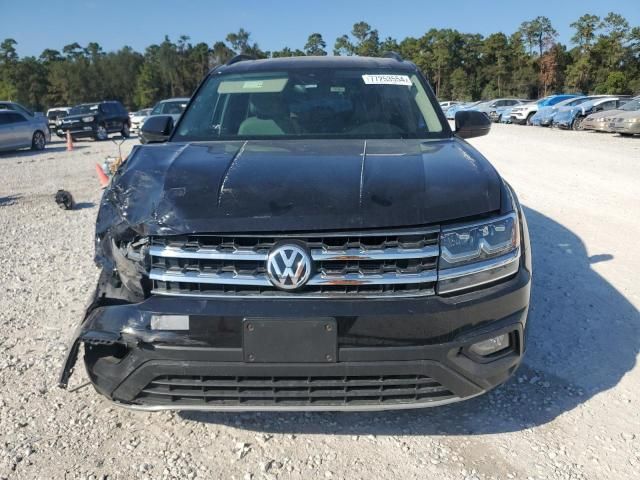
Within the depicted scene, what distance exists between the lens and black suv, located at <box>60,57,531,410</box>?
220cm

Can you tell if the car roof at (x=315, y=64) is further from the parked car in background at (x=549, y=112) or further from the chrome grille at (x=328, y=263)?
the parked car in background at (x=549, y=112)

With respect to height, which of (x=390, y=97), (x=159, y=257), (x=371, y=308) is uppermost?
(x=390, y=97)

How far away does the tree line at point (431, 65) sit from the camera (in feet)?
162

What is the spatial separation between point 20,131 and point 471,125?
19.4m

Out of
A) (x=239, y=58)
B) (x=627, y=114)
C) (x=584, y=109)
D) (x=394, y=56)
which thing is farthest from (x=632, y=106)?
(x=239, y=58)

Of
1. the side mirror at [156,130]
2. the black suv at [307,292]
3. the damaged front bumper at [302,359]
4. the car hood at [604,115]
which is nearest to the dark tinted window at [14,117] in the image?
the side mirror at [156,130]

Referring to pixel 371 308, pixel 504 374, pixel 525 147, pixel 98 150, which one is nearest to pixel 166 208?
pixel 371 308

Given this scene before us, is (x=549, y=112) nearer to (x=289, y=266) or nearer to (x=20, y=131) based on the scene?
(x=20, y=131)

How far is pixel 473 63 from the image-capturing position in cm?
6944

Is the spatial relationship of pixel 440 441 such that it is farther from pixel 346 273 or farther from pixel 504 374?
pixel 346 273

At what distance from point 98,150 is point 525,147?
14.7 m

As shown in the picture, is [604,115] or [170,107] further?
[170,107]

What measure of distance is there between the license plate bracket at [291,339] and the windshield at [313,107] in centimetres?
152

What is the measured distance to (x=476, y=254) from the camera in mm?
2301
